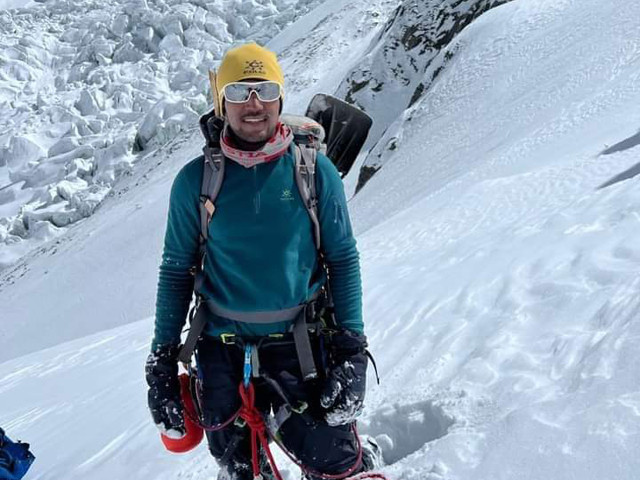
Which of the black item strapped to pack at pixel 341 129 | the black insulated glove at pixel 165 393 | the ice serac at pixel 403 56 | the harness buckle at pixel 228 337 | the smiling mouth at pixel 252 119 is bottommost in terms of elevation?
the ice serac at pixel 403 56

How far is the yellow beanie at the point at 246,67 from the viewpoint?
2.46 metres

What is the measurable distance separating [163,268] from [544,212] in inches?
209

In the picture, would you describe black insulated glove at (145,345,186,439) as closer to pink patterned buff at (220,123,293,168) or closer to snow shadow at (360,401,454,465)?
pink patterned buff at (220,123,293,168)

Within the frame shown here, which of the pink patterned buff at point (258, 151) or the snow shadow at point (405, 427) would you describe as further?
the snow shadow at point (405, 427)

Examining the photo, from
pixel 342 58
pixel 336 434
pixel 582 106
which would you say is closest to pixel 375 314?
pixel 336 434

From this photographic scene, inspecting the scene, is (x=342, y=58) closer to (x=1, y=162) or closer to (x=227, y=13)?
(x=227, y=13)

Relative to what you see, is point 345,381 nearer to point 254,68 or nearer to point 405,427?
point 405,427

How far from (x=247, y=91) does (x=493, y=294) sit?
3.03m

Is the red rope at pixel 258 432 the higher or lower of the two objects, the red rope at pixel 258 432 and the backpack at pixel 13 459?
the higher

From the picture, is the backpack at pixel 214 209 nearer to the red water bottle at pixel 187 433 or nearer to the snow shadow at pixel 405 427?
the red water bottle at pixel 187 433

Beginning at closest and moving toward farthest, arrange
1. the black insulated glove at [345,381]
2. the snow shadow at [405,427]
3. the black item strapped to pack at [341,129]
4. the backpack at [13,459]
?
1. the black insulated glove at [345,381]
2. the snow shadow at [405,427]
3. the black item strapped to pack at [341,129]
4. the backpack at [13,459]

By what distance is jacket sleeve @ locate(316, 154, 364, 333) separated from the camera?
2.53 metres

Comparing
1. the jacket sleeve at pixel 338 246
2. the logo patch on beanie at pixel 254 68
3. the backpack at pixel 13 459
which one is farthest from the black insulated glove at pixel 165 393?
the backpack at pixel 13 459

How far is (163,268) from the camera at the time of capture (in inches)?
104
